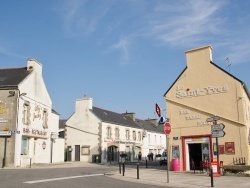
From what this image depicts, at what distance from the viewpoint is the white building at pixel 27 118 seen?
2798cm

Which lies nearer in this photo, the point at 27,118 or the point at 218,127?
the point at 218,127

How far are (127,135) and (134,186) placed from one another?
121ft

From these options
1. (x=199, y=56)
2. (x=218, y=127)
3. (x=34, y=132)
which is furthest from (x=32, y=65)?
(x=218, y=127)

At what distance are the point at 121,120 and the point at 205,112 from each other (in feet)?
95.9

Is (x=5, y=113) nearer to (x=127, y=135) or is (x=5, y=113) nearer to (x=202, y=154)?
(x=202, y=154)

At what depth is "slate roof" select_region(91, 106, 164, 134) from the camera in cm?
4543

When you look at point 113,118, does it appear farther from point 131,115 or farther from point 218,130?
point 218,130

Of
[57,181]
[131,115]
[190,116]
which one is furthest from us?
[131,115]

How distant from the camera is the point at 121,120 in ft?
169

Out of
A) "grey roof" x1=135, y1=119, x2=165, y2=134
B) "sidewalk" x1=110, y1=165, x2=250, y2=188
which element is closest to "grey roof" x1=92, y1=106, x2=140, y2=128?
"grey roof" x1=135, y1=119, x2=165, y2=134

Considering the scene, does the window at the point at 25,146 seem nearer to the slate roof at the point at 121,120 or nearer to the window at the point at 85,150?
the window at the point at 85,150

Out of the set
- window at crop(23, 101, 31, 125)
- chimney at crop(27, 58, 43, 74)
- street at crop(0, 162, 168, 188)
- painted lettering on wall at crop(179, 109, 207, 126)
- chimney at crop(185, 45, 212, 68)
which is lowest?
street at crop(0, 162, 168, 188)

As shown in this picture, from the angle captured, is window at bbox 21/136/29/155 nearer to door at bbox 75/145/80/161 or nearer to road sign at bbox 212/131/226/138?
door at bbox 75/145/80/161

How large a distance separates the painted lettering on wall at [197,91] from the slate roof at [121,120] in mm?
20430
